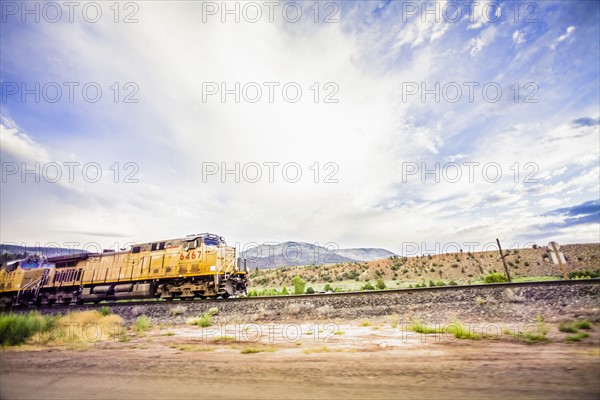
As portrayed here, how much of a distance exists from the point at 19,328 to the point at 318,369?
1432cm

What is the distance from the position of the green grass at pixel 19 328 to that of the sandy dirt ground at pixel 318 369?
234 centimetres

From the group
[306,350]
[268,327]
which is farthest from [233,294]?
[306,350]

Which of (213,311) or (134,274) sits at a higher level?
(134,274)

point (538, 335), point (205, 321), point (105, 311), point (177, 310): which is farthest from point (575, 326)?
point (105, 311)

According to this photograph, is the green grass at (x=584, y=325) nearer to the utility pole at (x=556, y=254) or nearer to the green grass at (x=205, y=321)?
the utility pole at (x=556, y=254)

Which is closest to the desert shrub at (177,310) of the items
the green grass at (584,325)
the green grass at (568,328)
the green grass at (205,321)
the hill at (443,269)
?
the green grass at (205,321)

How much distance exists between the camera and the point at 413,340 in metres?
8.70

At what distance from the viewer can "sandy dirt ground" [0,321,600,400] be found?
5.18 m

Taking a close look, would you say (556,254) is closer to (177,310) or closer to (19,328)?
(177,310)

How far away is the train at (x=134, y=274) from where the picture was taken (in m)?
17.2

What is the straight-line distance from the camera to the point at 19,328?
480 inches

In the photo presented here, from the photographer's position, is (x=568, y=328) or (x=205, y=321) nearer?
(x=568, y=328)

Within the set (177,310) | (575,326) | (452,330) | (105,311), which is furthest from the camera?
(105,311)

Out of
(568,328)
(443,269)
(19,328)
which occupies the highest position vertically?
(443,269)
